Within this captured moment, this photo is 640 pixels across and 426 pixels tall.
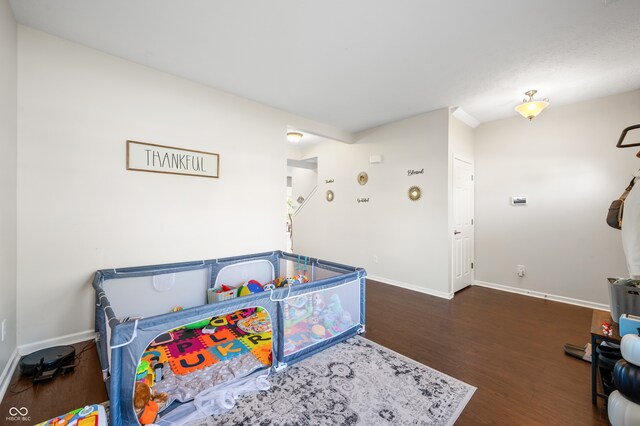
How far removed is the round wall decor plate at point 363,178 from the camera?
4.94m

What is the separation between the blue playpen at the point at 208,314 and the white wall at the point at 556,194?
3034 mm

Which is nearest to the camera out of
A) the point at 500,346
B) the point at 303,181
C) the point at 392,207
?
the point at 500,346

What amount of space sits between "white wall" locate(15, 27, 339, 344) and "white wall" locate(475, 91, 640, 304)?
4.07m

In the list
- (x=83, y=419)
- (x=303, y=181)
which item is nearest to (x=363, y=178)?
(x=303, y=181)

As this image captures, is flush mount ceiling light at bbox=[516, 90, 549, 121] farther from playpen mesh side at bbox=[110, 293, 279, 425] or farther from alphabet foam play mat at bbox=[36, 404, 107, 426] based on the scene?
alphabet foam play mat at bbox=[36, 404, 107, 426]

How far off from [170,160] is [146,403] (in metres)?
2.32

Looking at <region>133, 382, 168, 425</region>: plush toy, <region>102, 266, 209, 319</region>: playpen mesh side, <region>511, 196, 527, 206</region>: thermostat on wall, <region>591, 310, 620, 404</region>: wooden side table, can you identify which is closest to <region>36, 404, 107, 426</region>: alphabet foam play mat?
<region>133, 382, 168, 425</region>: plush toy

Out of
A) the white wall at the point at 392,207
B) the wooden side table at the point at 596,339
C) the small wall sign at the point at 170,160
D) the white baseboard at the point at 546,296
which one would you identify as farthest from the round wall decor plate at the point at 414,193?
the small wall sign at the point at 170,160

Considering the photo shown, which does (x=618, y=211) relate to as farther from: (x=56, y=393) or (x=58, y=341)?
(x=58, y=341)

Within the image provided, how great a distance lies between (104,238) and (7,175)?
84 cm

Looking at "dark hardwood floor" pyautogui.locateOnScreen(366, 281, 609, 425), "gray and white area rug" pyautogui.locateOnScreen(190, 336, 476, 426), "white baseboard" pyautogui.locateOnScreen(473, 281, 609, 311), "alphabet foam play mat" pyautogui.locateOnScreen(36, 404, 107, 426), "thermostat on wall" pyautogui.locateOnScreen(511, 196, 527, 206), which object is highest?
"thermostat on wall" pyautogui.locateOnScreen(511, 196, 527, 206)

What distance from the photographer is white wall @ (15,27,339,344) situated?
2.25 m

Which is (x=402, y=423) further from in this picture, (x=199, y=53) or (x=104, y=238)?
(x=199, y=53)

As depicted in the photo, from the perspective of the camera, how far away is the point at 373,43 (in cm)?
237
